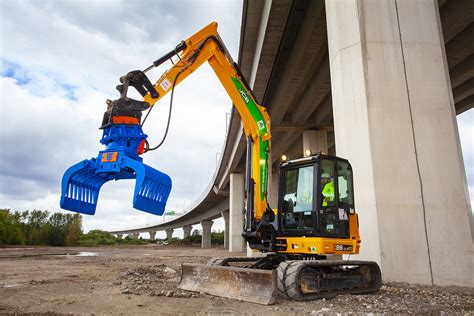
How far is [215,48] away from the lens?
927cm

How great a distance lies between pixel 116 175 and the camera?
7.00 meters

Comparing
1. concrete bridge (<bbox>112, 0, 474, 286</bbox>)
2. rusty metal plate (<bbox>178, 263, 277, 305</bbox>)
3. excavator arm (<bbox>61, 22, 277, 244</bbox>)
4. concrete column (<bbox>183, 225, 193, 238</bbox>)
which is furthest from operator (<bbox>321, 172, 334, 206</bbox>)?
concrete column (<bbox>183, 225, 193, 238</bbox>)

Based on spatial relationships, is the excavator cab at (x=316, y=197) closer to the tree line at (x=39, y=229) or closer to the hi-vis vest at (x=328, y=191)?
the hi-vis vest at (x=328, y=191)

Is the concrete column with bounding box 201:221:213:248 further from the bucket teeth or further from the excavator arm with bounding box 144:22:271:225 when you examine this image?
the bucket teeth

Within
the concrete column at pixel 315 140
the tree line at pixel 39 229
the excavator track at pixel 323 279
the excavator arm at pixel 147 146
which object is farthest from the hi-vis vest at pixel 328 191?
the tree line at pixel 39 229

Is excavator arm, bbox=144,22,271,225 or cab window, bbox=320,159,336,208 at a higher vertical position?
excavator arm, bbox=144,22,271,225

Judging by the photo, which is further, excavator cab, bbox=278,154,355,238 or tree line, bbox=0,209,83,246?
tree line, bbox=0,209,83,246

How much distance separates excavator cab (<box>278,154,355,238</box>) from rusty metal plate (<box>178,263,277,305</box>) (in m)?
1.52

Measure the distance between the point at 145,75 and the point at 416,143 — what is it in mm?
6347

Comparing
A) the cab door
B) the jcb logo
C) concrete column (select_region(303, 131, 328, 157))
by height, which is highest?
concrete column (select_region(303, 131, 328, 157))

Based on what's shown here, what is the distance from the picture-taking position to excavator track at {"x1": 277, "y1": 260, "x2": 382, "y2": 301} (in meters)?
5.58

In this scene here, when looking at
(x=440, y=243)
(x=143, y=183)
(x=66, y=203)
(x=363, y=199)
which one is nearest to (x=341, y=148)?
(x=363, y=199)

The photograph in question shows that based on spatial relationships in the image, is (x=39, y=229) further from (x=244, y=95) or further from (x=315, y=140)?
(x=244, y=95)

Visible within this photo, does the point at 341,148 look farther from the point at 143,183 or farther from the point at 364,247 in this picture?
the point at 143,183
